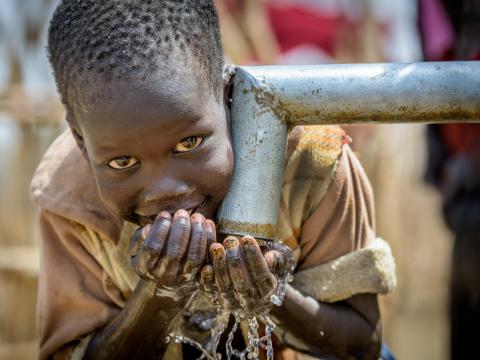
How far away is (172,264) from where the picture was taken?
1416 mm

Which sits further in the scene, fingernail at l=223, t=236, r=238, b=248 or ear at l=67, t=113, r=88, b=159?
ear at l=67, t=113, r=88, b=159

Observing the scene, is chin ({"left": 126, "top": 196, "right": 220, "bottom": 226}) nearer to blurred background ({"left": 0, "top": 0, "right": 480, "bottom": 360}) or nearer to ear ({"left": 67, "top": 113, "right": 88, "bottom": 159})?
ear ({"left": 67, "top": 113, "right": 88, "bottom": 159})

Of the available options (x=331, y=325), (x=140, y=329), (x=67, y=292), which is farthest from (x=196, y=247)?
(x=67, y=292)

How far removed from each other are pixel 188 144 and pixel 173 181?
8cm

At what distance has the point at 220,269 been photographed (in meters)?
1.42

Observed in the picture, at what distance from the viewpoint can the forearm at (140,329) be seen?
1.76m

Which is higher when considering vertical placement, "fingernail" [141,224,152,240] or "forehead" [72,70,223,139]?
"forehead" [72,70,223,139]

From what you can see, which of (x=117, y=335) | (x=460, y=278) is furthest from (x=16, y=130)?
(x=117, y=335)

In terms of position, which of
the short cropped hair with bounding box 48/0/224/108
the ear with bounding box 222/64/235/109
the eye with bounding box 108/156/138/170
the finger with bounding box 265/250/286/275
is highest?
the short cropped hair with bounding box 48/0/224/108

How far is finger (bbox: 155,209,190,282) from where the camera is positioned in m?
1.39

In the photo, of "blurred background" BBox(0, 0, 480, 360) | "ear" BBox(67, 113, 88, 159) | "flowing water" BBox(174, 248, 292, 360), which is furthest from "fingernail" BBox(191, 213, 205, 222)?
"blurred background" BBox(0, 0, 480, 360)

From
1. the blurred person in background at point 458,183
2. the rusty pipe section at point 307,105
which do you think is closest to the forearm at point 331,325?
the rusty pipe section at point 307,105

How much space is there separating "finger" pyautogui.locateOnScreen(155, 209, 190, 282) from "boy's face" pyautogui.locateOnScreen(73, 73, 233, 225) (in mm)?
117

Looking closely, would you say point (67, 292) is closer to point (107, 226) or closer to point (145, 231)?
point (107, 226)
